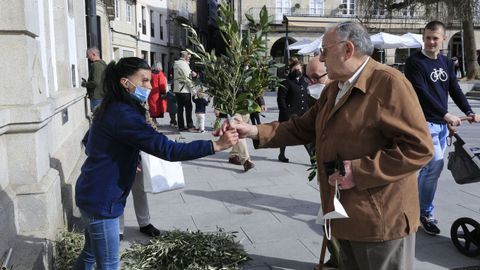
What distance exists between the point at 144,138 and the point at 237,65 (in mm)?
847

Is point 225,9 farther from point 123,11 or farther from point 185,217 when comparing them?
point 123,11

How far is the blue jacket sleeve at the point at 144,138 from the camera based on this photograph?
2703 millimetres

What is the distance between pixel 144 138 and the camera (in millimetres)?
2697

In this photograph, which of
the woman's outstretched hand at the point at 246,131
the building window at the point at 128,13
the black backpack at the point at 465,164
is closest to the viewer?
the woman's outstretched hand at the point at 246,131

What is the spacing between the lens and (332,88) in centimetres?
275

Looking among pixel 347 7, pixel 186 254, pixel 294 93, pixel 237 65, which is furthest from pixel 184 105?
pixel 347 7

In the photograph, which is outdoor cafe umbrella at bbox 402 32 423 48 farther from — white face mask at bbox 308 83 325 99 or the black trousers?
white face mask at bbox 308 83 325 99

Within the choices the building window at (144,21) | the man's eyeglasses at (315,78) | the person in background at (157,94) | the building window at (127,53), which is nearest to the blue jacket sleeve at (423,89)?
the man's eyeglasses at (315,78)

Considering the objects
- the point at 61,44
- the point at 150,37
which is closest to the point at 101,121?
the point at 61,44

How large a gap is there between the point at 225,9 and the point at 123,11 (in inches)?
1259

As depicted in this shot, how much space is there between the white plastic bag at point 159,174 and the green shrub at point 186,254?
0.48 metres

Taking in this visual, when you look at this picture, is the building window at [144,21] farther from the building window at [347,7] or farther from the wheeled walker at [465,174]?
the wheeled walker at [465,174]

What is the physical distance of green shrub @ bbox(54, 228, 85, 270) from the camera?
12.5 ft

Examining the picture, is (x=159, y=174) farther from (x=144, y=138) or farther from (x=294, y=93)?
(x=294, y=93)
